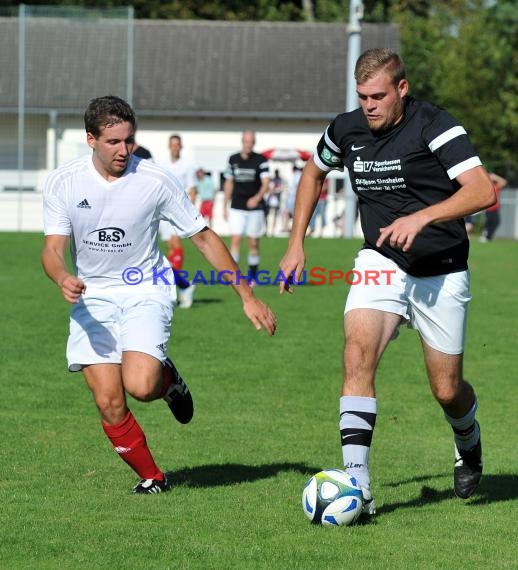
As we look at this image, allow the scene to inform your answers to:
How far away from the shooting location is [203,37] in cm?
4391

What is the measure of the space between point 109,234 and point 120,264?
178 millimetres

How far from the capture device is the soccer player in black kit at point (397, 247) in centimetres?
587

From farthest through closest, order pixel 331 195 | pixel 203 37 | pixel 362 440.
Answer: pixel 203 37 < pixel 331 195 < pixel 362 440

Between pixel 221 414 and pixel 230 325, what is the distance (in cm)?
497

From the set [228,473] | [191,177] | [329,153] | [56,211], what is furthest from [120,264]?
[191,177]

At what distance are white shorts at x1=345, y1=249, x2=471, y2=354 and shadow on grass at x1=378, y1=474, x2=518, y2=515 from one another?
867mm

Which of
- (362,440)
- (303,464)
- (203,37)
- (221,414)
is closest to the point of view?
(362,440)

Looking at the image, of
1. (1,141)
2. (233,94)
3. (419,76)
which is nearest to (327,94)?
(233,94)

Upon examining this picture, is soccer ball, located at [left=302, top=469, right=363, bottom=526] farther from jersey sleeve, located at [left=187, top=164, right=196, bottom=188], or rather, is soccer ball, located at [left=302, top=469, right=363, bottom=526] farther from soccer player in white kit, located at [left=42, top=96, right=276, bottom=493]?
jersey sleeve, located at [left=187, top=164, right=196, bottom=188]

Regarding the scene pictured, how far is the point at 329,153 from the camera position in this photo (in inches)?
254

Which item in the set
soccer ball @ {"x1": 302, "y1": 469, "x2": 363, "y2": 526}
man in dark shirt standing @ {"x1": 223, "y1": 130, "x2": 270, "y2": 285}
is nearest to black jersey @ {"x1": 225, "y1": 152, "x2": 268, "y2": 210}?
man in dark shirt standing @ {"x1": 223, "y1": 130, "x2": 270, "y2": 285}

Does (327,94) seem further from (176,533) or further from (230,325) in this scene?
(176,533)

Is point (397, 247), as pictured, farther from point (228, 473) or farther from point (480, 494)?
point (228, 473)

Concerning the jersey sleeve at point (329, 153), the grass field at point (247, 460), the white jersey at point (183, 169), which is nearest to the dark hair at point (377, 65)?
the jersey sleeve at point (329, 153)
